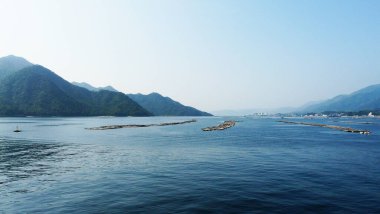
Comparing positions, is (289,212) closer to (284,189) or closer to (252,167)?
(284,189)

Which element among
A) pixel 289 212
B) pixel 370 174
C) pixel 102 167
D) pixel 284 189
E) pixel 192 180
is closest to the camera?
pixel 289 212

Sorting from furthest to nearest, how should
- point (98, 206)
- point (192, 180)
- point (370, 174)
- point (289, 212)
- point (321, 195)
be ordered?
point (370, 174) → point (192, 180) → point (321, 195) → point (98, 206) → point (289, 212)

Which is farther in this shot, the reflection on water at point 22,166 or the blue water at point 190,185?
the reflection on water at point 22,166

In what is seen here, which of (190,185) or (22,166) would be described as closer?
(190,185)

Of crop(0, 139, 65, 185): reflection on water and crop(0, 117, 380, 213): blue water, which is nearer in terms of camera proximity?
crop(0, 117, 380, 213): blue water

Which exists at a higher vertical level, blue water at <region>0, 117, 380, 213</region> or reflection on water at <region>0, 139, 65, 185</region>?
reflection on water at <region>0, 139, 65, 185</region>

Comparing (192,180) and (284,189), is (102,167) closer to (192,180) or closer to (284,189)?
(192,180)

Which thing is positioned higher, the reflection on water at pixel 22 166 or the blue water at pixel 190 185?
the reflection on water at pixel 22 166

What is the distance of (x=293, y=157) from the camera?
54281 millimetres

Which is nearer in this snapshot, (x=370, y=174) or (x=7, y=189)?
(x=7, y=189)

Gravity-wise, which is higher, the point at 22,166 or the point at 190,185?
the point at 22,166

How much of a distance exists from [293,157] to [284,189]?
25401 millimetres

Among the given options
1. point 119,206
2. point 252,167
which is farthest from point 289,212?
point 252,167

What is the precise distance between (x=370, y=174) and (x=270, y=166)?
12.9 meters
